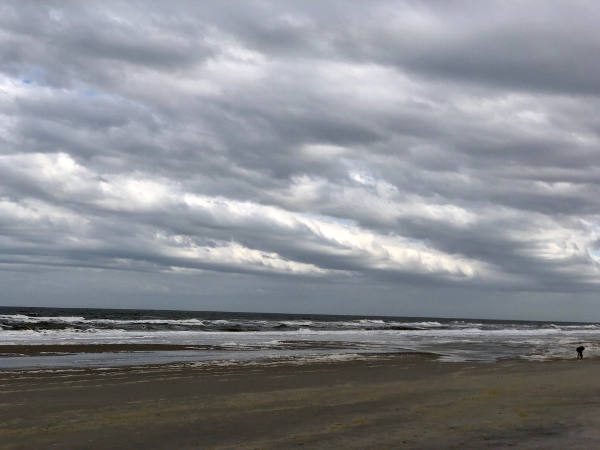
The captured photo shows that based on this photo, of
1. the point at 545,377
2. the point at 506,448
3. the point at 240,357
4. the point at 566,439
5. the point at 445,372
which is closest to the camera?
the point at 506,448

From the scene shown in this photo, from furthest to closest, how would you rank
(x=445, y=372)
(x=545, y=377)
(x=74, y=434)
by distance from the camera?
(x=445, y=372) → (x=545, y=377) → (x=74, y=434)

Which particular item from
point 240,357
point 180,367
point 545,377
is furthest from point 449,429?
point 240,357

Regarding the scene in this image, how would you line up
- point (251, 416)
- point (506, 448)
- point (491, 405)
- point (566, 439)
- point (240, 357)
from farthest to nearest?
1. point (240, 357)
2. point (491, 405)
3. point (251, 416)
4. point (566, 439)
5. point (506, 448)

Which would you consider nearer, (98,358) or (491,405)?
(491,405)

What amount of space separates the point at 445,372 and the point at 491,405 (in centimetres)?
685

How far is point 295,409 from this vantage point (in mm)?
10484

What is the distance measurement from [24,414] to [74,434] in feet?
7.50

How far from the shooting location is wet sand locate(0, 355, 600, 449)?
7.95 m

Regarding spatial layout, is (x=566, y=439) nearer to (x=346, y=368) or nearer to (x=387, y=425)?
(x=387, y=425)

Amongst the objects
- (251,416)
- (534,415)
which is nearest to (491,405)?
(534,415)

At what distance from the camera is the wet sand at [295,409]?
7.95 meters

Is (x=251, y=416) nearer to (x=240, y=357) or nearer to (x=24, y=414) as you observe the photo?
(x=24, y=414)

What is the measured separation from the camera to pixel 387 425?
894 cm

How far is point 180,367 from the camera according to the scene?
18.1 metres
